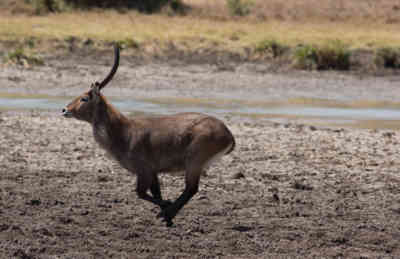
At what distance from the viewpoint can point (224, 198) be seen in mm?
9969

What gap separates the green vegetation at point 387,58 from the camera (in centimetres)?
2734

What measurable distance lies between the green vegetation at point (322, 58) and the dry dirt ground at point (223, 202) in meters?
12.5

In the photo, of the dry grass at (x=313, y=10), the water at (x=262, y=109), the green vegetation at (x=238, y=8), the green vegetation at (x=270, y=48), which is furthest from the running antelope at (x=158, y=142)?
the green vegetation at (x=238, y=8)

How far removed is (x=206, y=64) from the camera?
1060 inches

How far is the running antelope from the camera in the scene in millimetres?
8180

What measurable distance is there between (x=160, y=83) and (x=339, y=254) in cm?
1515

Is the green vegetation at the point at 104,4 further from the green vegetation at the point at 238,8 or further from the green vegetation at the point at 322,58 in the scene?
the green vegetation at the point at 322,58

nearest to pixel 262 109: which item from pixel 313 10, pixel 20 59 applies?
pixel 20 59

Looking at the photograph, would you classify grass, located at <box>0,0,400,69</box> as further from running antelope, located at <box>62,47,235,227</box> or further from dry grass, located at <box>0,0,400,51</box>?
running antelope, located at <box>62,47,235,227</box>

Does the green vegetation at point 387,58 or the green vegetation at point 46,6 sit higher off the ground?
the green vegetation at point 387,58

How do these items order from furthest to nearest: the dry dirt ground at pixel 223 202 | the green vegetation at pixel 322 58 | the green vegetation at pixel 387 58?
the green vegetation at pixel 387 58, the green vegetation at pixel 322 58, the dry dirt ground at pixel 223 202

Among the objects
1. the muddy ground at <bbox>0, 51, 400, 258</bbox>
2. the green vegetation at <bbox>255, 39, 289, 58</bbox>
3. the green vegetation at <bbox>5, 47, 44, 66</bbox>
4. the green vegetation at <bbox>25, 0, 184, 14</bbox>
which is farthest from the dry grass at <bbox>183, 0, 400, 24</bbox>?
the muddy ground at <bbox>0, 51, 400, 258</bbox>

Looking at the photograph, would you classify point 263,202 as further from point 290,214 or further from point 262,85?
point 262,85

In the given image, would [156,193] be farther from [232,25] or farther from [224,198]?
[232,25]
